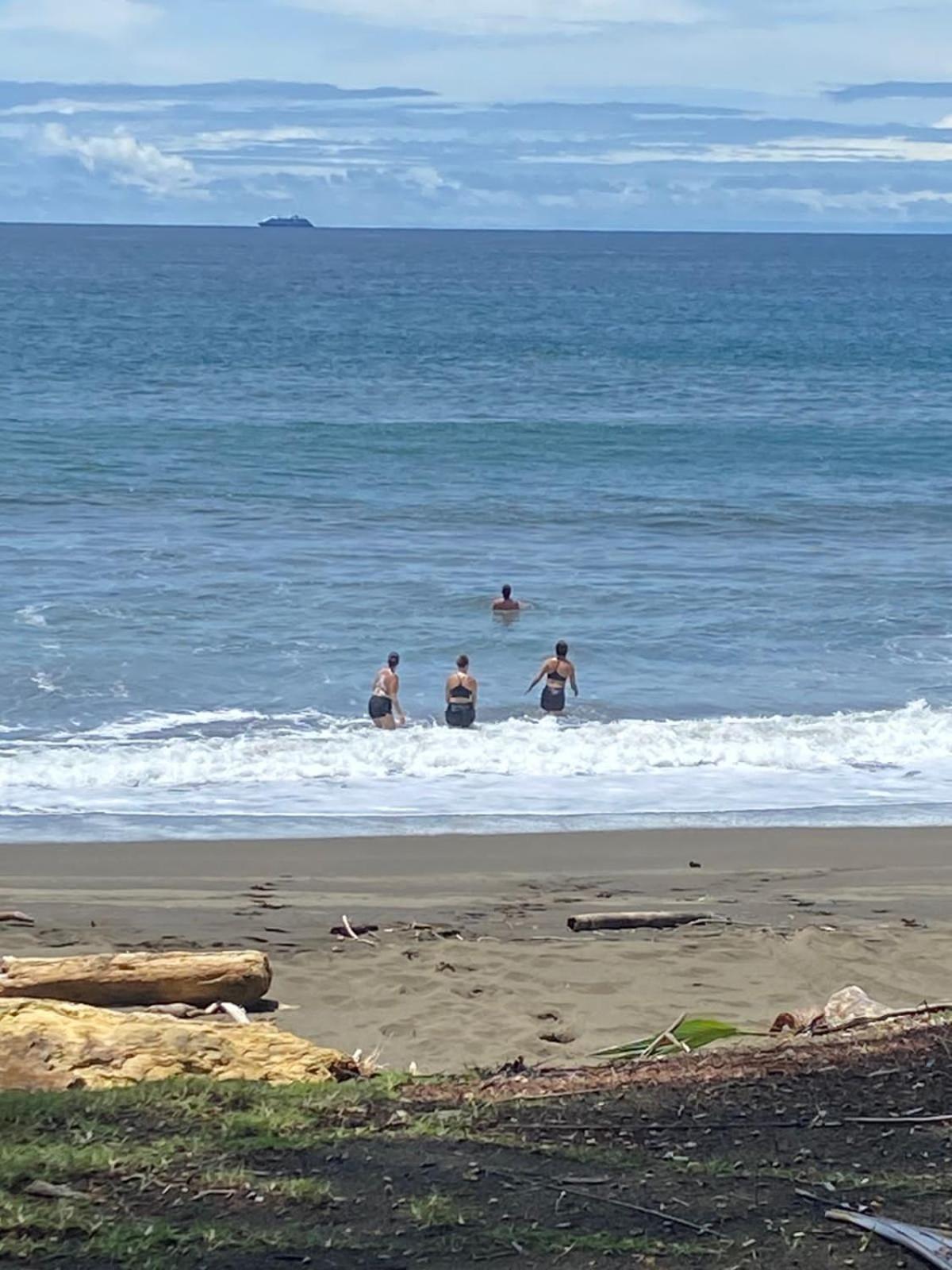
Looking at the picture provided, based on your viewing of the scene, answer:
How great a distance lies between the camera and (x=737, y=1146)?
532cm

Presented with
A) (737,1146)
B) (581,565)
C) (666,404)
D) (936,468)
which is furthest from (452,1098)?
(666,404)

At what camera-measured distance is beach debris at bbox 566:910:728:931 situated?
35.4 ft

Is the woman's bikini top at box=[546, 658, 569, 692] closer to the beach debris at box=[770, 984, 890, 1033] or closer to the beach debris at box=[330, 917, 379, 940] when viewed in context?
the beach debris at box=[330, 917, 379, 940]

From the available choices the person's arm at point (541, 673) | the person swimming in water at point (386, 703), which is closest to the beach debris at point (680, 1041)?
the person swimming in water at point (386, 703)

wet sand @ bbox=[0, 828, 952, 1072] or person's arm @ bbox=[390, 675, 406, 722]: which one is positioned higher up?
person's arm @ bbox=[390, 675, 406, 722]

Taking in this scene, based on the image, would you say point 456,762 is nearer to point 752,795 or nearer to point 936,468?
point 752,795

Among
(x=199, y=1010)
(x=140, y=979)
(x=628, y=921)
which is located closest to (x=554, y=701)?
(x=628, y=921)

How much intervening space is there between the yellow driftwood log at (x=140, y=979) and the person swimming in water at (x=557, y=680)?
29.2ft

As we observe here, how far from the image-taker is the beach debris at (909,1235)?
14.9 ft

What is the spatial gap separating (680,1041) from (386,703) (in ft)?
31.6

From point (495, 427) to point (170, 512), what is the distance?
11.8 m

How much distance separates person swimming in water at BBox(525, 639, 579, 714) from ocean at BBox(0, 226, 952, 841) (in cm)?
22

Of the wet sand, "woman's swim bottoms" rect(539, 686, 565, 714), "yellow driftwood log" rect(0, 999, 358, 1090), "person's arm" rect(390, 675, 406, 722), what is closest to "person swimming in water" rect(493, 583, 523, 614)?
"woman's swim bottoms" rect(539, 686, 565, 714)

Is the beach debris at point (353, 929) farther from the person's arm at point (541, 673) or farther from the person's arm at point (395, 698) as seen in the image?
the person's arm at point (541, 673)
